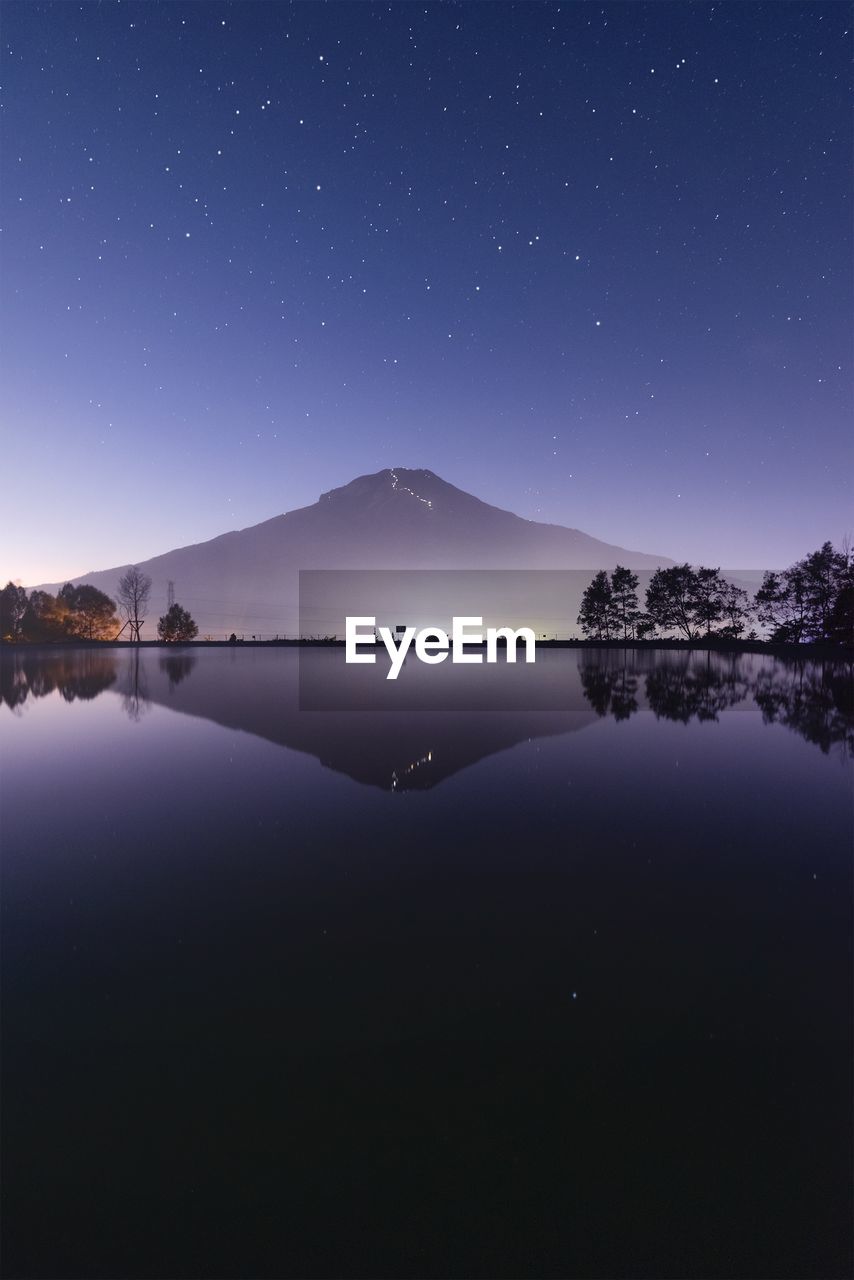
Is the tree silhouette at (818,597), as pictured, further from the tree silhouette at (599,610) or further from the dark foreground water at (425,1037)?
the dark foreground water at (425,1037)

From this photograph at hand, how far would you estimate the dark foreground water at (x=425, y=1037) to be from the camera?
2309 mm

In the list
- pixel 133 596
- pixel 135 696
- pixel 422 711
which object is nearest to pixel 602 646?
pixel 422 711

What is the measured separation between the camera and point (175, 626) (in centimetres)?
9244

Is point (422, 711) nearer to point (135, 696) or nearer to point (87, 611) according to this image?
point (135, 696)

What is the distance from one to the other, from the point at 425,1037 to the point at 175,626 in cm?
9850

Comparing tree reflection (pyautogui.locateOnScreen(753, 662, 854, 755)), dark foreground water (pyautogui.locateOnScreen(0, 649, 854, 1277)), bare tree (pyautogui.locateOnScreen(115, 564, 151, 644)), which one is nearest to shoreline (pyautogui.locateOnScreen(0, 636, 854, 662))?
bare tree (pyautogui.locateOnScreen(115, 564, 151, 644))

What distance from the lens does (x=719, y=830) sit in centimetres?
690

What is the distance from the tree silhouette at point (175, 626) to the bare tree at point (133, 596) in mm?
3534

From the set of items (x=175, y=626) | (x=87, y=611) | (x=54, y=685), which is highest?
(x=87, y=611)

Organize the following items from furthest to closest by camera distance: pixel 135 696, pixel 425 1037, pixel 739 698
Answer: pixel 739 698 < pixel 135 696 < pixel 425 1037

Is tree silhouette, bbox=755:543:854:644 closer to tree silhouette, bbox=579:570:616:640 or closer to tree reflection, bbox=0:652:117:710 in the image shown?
tree silhouette, bbox=579:570:616:640

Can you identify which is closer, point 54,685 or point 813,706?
point 813,706

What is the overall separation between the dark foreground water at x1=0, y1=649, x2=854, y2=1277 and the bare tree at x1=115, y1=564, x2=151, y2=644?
303 feet

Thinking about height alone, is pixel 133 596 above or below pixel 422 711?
above
